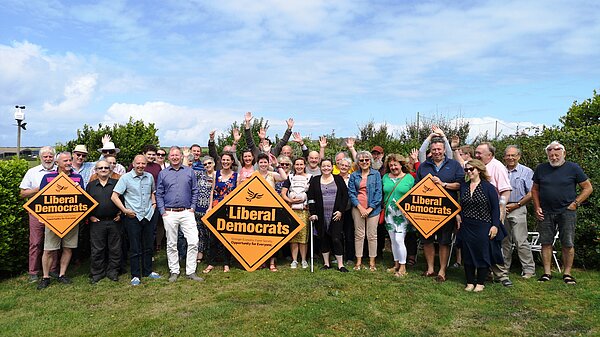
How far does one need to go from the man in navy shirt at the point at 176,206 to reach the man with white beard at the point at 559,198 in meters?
5.48

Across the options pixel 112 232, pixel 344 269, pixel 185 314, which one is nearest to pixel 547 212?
pixel 344 269

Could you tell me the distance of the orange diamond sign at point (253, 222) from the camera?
7176 millimetres

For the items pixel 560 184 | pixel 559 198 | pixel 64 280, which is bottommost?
pixel 64 280

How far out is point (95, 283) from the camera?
6.68m

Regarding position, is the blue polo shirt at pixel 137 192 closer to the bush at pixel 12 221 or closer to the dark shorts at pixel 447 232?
the bush at pixel 12 221

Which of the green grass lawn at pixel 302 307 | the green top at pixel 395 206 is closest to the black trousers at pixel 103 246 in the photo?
the green grass lawn at pixel 302 307

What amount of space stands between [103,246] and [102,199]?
78 cm

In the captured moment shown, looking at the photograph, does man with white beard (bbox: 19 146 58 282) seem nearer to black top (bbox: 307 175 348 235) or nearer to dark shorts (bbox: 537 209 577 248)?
black top (bbox: 307 175 348 235)

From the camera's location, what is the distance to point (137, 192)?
6688 mm

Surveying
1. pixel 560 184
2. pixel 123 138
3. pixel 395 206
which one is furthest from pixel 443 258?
pixel 123 138

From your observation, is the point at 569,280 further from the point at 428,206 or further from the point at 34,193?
the point at 34,193

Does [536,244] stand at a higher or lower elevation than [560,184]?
lower

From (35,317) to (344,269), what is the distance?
448 cm

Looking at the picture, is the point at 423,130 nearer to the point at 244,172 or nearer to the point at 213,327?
the point at 244,172
